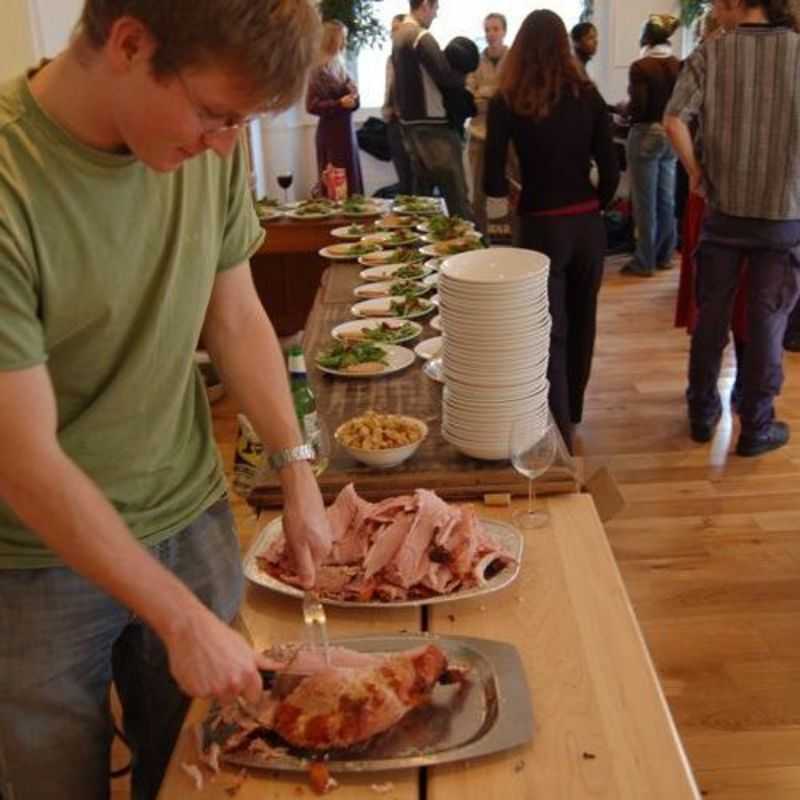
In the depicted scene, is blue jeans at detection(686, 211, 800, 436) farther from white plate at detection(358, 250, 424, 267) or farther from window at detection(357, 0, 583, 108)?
window at detection(357, 0, 583, 108)

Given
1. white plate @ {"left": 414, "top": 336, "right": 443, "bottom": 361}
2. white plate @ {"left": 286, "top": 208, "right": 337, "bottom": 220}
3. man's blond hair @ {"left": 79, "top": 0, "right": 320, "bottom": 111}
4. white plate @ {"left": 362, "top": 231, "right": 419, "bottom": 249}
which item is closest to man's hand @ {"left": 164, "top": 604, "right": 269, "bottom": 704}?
man's blond hair @ {"left": 79, "top": 0, "right": 320, "bottom": 111}

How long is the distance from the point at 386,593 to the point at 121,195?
2.07 feet

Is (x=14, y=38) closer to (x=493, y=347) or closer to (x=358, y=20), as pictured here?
(x=493, y=347)

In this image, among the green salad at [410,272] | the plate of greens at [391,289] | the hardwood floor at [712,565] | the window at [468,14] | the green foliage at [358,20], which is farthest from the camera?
the window at [468,14]

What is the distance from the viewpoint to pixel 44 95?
1.03 metres

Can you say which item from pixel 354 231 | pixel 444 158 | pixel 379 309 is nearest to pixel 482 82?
pixel 444 158

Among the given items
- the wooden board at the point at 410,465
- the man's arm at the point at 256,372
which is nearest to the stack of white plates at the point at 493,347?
the wooden board at the point at 410,465

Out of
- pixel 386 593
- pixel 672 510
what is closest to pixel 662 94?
pixel 672 510

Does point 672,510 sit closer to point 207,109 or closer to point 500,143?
point 500,143

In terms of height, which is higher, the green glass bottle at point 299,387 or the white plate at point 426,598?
the green glass bottle at point 299,387

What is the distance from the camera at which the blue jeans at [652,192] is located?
574cm

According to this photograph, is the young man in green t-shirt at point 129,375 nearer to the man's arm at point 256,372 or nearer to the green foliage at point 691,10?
the man's arm at point 256,372

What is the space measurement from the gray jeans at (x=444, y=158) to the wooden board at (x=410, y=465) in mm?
3793

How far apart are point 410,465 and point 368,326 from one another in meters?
0.87
